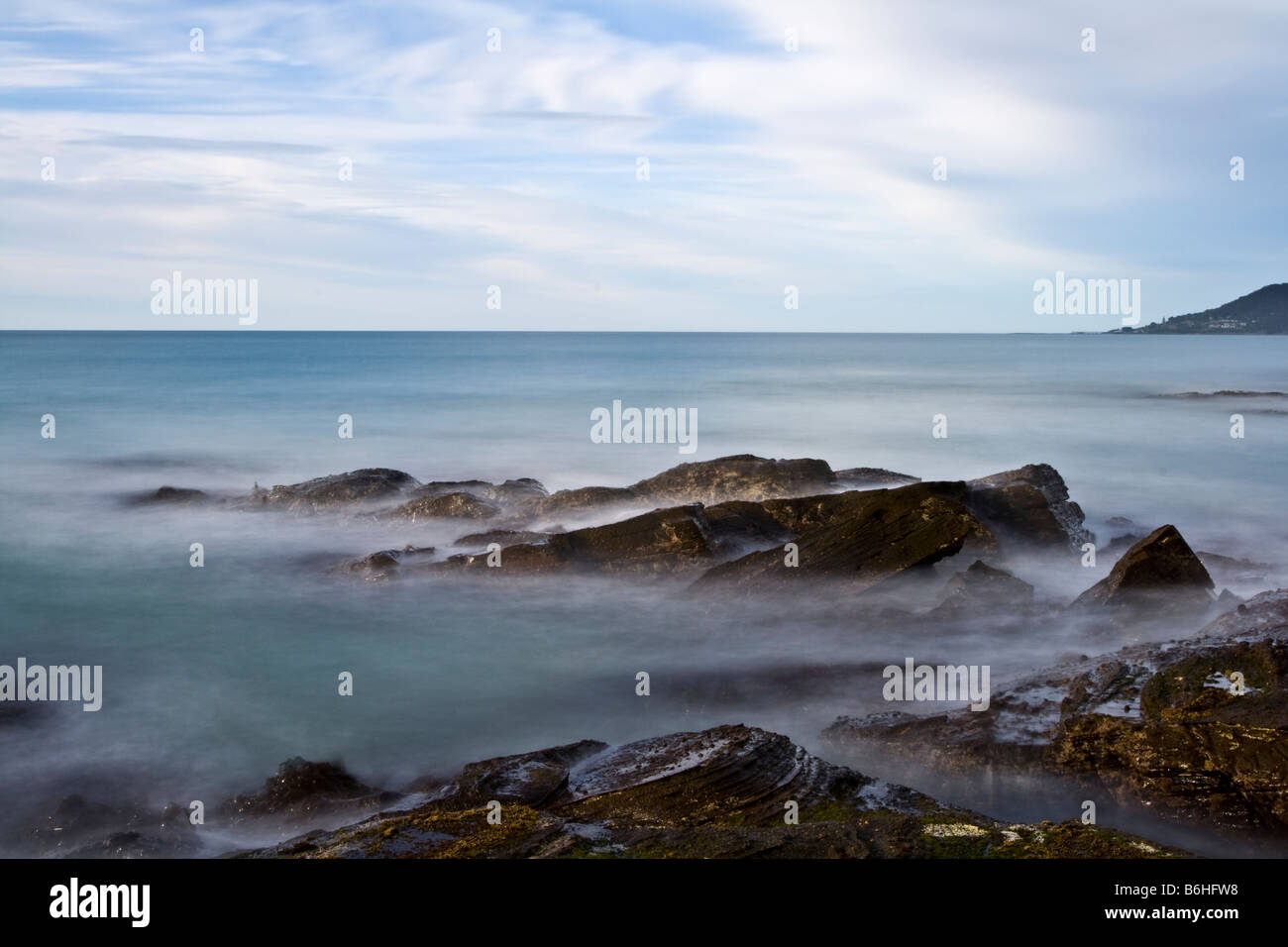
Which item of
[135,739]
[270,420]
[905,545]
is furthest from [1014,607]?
[270,420]

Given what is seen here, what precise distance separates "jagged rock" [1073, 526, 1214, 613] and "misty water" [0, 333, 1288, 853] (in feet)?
2.50

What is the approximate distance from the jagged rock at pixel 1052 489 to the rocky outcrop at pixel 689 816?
12183 mm

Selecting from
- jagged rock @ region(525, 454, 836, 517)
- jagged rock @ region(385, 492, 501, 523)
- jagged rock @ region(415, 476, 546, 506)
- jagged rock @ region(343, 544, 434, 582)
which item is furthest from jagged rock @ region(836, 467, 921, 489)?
jagged rock @ region(343, 544, 434, 582)

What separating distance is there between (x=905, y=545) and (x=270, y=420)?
138ft

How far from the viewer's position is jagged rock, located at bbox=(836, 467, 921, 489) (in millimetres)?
23562

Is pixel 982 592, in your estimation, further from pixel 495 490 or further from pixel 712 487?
pixel 495 490

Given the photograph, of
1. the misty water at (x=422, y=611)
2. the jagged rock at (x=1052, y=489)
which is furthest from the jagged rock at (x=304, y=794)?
the jagged rock at (x=1052, y=489)

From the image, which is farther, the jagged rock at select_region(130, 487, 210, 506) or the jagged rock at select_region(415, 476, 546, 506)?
the jagged rock at select_region(130, 487, 210, 506)

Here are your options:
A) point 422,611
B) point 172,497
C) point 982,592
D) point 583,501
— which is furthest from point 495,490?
point 982,592

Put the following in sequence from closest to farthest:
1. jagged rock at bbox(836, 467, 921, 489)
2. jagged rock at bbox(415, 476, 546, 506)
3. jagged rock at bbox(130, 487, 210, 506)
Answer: jagged rock at bbox(836, 467, 921, 489) < jagged rock at bbox(415, 476, 546, 506) < jagged rock at bbox(130, 487, 210, 506)

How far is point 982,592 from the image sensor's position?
1546 cm

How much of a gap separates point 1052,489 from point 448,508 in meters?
12.8

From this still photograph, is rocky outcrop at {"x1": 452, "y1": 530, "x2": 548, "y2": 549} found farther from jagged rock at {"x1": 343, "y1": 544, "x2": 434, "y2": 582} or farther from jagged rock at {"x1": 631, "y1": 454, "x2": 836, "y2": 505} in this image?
jagged rock at {"x1": 631, "y1": 454, "x2": 836, "y2": 505}

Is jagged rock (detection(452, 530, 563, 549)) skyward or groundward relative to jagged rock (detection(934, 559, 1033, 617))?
skyward
